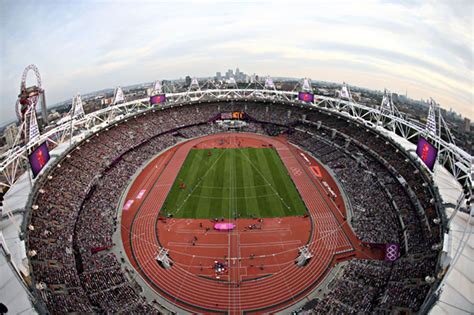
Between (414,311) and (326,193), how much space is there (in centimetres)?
2219

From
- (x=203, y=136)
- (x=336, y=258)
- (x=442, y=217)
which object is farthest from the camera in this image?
(x=203, y=136)

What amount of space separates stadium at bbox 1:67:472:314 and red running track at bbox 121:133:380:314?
129 mm

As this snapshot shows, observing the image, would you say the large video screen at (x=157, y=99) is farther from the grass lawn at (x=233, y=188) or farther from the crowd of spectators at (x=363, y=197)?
the crowd of spectators at (x=363, y=197)

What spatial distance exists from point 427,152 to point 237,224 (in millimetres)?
21905

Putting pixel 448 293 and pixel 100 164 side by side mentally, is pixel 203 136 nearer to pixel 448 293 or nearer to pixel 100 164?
pixel 100 164

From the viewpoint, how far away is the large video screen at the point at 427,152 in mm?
29391

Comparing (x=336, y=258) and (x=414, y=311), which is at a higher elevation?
(x=414, y=311)

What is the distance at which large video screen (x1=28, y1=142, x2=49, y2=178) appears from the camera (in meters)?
29.8

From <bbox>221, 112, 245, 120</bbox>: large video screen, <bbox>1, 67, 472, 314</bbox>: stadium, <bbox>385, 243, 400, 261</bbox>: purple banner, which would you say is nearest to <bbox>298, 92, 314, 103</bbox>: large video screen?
<bbox>1, 67, 472, 314</bbox>: stadium

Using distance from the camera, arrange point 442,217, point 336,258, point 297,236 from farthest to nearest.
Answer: point 297,236, point 336,258, point 442,217

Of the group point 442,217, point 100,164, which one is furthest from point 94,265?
point 442,217

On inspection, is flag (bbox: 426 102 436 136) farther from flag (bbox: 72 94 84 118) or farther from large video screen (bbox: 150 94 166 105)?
large video screen (bbox: 150 94 166 105)

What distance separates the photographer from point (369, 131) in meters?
48.7

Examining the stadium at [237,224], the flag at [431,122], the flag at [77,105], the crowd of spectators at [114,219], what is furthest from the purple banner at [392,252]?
the flag at [77,105]
